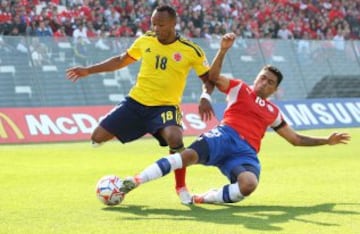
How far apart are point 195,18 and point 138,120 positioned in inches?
877

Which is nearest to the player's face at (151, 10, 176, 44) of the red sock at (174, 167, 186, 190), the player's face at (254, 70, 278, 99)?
the player's face at (254, 70, 278, 99)

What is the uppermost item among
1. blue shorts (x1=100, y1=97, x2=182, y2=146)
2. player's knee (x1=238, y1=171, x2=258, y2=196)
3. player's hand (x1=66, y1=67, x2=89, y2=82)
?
player's hand (x1=66, y1=67, x2=89, y2=82)

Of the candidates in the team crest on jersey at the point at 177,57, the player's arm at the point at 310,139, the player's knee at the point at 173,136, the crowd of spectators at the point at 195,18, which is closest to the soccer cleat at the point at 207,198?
the player's knee at the point at 173,136

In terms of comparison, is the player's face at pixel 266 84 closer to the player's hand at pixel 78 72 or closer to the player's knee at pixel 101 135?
the player's knee at pixel 101 135

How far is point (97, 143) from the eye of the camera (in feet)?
35.4

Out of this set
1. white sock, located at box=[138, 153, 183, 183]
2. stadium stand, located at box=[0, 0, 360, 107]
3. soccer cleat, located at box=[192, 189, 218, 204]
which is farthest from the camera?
stadium stand, located at box=[0, 0, 360, 107]

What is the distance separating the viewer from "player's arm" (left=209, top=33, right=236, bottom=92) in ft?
31.1

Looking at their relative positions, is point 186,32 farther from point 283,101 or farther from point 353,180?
point 353,180

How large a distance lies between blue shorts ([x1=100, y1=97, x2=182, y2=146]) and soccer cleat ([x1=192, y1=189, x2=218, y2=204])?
88 centimetres

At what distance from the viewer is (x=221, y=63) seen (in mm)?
9703

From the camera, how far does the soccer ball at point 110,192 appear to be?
9.34 m

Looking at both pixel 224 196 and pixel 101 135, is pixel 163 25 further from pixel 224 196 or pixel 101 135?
pixel 224 196

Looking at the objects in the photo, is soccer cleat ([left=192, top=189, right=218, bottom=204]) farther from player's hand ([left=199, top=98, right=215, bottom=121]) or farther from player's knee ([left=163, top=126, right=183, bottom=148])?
player's hand ([left=199, top=98, right=215, bottom=121])

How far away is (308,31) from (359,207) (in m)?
28.5
